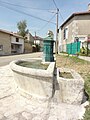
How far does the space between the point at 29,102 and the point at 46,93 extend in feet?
1.76

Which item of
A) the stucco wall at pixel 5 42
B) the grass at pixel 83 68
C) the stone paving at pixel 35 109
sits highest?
the stucco wall at pixel 5 42

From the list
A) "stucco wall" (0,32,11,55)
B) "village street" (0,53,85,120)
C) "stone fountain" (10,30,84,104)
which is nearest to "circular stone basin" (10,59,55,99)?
"stone fountain" (10,30,84,104)

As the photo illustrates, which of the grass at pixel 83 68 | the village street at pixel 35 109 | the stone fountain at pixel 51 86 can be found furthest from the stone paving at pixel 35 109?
the grass at pixel 83 68

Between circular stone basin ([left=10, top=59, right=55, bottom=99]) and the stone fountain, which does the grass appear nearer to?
the stone fountain

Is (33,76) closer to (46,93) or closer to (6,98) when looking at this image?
(46,93)

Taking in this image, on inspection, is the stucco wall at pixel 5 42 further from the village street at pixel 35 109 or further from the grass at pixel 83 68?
the village street at pixel 35 109

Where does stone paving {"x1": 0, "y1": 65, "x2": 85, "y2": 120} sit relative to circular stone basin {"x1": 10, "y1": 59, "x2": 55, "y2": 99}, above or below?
below

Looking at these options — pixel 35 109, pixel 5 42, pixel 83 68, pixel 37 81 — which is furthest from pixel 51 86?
pixel 5 42

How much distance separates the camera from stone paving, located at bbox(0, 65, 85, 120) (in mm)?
3122

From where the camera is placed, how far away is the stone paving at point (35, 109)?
312 cm

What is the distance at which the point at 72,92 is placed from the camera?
12.0 ft

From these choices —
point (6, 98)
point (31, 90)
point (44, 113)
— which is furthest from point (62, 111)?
point (6, 98)

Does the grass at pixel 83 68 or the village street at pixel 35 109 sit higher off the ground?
the grass at pixel 83 68

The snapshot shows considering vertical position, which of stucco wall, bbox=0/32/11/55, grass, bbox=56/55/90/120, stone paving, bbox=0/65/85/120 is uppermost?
stucco wall, bbox=0/32/11/55
